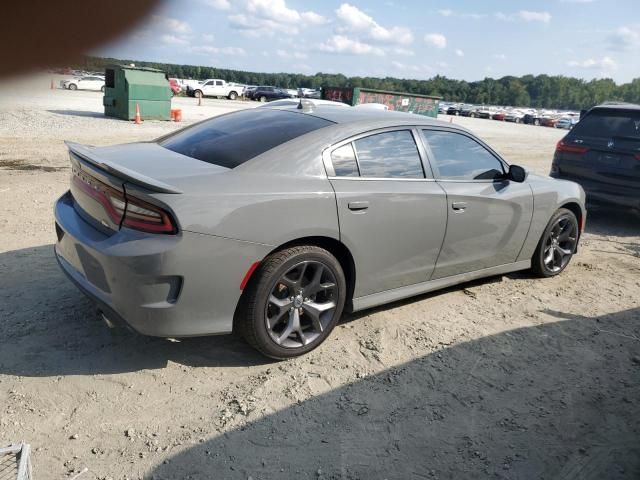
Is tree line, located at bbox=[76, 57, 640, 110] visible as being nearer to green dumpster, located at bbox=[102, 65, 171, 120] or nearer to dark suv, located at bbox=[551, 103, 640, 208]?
green dumpster, located at bbox=[102, 65, 171, 120]

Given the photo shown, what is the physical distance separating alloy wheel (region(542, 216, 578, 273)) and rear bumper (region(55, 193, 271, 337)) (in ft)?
10.7

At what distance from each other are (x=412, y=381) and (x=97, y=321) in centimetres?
216

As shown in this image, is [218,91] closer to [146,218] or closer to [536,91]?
[146,218]

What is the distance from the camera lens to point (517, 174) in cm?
471

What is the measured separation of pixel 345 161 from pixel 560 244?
2938 millimetres

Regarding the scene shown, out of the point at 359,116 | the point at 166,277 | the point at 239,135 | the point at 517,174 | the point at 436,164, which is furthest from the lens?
the point at 517,174

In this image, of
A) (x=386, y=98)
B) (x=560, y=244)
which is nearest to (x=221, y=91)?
(x=386, y=98)

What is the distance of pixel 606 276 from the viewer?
5621 millimetres

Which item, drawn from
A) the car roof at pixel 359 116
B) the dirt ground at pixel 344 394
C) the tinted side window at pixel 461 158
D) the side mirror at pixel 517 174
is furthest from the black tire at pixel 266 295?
the side mirror at pixel 517 174

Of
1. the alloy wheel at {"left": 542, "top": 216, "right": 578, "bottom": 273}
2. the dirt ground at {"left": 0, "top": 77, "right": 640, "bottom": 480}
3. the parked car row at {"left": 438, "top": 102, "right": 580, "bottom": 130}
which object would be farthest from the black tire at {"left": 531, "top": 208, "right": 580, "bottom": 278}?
the parked car row at {"left": 438, "top": 102, "right": 580, "bottom": 130}

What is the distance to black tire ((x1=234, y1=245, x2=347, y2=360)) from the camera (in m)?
3.25

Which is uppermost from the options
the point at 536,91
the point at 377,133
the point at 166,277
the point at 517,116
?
the point at 536,91

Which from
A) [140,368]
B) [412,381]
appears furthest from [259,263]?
[412,381]

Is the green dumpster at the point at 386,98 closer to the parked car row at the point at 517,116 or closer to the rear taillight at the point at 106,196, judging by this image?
the rear taillight at the point at 106,196
